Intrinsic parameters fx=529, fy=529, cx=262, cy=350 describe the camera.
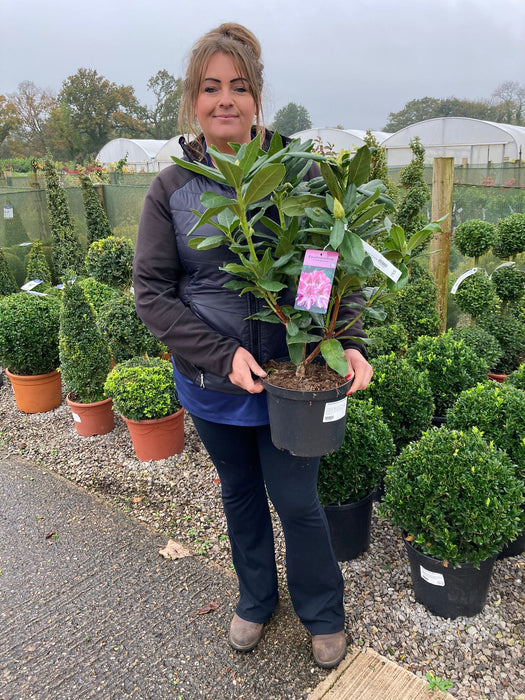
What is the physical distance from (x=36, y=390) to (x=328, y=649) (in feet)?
11.3

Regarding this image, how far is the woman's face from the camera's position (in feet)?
5.33

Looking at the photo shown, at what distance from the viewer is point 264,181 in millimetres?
1351

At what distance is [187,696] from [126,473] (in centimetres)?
178

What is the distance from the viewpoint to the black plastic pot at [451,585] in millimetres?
2078

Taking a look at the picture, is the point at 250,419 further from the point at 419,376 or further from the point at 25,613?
the point at 25,613

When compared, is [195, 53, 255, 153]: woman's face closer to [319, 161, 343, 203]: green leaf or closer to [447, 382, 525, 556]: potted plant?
[319, 161, 343, 203]: green leaf

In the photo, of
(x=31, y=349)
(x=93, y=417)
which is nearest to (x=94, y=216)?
(x=31, y=349)

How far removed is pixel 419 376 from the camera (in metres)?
2.80

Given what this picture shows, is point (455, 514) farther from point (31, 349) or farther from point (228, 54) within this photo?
point (31, 349)

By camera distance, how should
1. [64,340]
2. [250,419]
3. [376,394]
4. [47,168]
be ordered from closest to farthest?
[250,419] → [376,394] → [64,340] → [47,168]

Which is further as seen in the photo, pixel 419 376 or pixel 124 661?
pixel 419 376

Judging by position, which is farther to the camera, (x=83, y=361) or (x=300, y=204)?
(x=83, y=361)

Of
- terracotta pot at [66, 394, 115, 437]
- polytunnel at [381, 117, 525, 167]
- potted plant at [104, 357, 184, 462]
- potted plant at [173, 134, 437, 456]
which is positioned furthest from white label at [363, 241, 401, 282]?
polytunnel at [381, 117, 525, 167]

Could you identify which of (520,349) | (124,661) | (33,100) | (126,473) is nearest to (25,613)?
(124,661)
